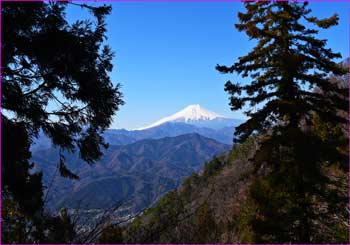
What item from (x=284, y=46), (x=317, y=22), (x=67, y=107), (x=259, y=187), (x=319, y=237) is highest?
(x=317, y=22)

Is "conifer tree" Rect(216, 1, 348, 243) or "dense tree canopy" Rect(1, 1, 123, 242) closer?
"dense tree canopy" Rect(1, 1, 123, 242)

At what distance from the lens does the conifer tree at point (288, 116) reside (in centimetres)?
1291

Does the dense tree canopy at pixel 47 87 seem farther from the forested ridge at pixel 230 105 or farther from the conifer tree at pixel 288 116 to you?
the conifer tree at pixel 288 116

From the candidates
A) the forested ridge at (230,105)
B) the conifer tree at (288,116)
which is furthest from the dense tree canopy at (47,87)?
the conifer tree at (288,116)

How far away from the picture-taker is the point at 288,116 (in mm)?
13867

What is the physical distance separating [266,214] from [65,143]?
9494 mm

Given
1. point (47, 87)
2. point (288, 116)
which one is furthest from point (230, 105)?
point (47, 87)

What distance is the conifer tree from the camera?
508 inches

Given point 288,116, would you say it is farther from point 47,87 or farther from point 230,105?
point 47,87

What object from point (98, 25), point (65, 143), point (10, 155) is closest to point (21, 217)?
point (10, 155)

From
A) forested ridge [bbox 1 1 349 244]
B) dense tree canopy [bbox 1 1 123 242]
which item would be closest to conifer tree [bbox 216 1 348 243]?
forested ridge [bbox 1 1 349 244]

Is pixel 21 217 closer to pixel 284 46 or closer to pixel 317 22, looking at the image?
pixel 284 46

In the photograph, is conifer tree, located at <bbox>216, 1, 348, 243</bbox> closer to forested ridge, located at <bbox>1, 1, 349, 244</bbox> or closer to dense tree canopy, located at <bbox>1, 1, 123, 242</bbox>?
forested ridge, located at <bbox>1, 1, 349, 244</bbox>

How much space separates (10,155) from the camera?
667 cm
